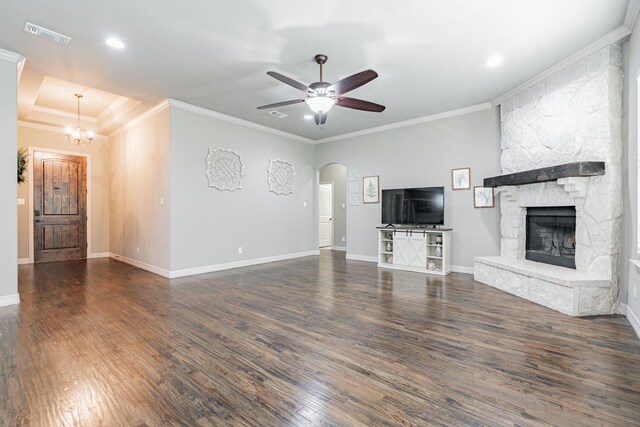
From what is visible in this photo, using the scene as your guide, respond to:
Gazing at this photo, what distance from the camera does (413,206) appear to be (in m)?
5.95

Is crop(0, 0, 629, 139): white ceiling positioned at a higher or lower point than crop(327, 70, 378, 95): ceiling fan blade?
higher

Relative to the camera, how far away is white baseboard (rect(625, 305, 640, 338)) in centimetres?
279

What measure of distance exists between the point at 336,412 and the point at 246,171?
532 centimetres

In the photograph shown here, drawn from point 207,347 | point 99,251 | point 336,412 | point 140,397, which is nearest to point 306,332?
point 207,347

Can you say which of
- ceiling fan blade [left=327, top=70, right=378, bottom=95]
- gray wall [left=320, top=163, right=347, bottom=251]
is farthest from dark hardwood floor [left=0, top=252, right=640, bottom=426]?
gray wall [left=320, top=163, right=347, bottom=251]

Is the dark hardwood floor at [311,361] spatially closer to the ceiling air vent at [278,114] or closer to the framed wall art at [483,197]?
the framed wall art at [483,197]

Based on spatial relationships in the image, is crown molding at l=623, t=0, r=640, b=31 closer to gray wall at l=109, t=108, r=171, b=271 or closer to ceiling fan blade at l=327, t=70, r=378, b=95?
ceiling fan blade at l=327, t=70, r=378, b=95

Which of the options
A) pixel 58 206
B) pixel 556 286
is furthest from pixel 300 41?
pixel 58 206

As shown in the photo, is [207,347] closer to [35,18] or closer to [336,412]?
[336,412]

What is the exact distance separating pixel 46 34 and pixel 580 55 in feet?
19.5

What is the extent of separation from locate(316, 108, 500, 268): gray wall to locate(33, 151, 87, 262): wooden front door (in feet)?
21.2

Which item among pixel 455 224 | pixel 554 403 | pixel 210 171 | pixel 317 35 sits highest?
pixel 317 35

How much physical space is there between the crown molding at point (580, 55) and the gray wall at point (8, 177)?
21.9ft

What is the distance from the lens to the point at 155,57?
3.68 m
